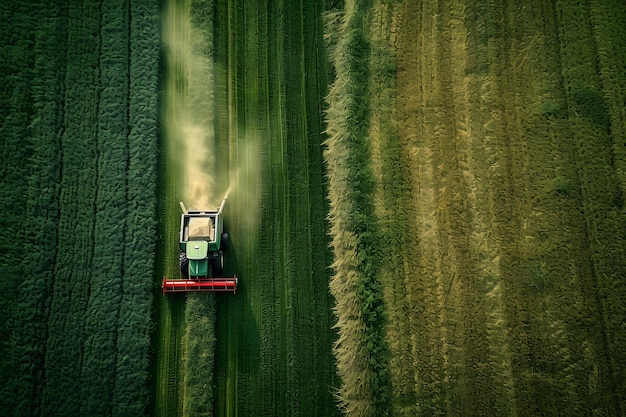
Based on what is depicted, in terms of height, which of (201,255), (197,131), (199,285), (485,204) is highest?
(197,131)

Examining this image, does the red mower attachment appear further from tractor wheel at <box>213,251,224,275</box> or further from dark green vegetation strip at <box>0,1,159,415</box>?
dark green vegetation strip at <box>0,1,159,415</box>

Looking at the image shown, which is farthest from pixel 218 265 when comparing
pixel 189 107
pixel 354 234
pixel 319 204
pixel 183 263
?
pixel 189 107

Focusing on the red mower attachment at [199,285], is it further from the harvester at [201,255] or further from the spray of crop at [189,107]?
the spray of crop at [189,107]

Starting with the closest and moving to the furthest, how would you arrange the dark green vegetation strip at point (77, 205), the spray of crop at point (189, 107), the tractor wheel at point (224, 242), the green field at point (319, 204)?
1. the dark green vegetation strip at point (77, 205)
2. the green field at point (319, 204)
3. the tractor wheel at point (224, 242)
4. the spray of crop at point (189, 107)

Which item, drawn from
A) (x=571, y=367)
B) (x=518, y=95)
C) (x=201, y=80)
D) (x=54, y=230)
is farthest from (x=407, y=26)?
(x=54, y=230)

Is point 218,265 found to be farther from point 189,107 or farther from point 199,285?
point 189,107

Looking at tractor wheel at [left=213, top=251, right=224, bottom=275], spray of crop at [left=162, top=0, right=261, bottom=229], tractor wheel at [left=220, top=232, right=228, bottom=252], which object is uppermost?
spray of crop at [left=162, top=0, right=261, bottom=229]

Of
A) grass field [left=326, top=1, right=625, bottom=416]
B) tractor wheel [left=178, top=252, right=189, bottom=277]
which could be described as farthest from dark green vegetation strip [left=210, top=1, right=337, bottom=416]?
tractor wheel [left=178, top=252, right=189, bottom=277]

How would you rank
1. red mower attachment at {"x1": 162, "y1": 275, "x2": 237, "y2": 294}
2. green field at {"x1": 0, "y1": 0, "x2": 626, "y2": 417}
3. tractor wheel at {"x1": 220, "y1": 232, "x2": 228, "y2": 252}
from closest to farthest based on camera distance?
green field at {"x1": 0, "y1": 0, "x2": 626, "y2": 417}
red mower attachment at {"x1": 162, "y1": 275, "x2": 237, "y2": 294}
tractor wheel at {"x1": 220, "y1": 232, "x2": 228, "y2": 252}

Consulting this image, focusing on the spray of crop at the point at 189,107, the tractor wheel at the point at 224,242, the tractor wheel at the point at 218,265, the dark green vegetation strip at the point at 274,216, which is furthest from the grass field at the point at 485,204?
the spray of crop at the point at 189,107
